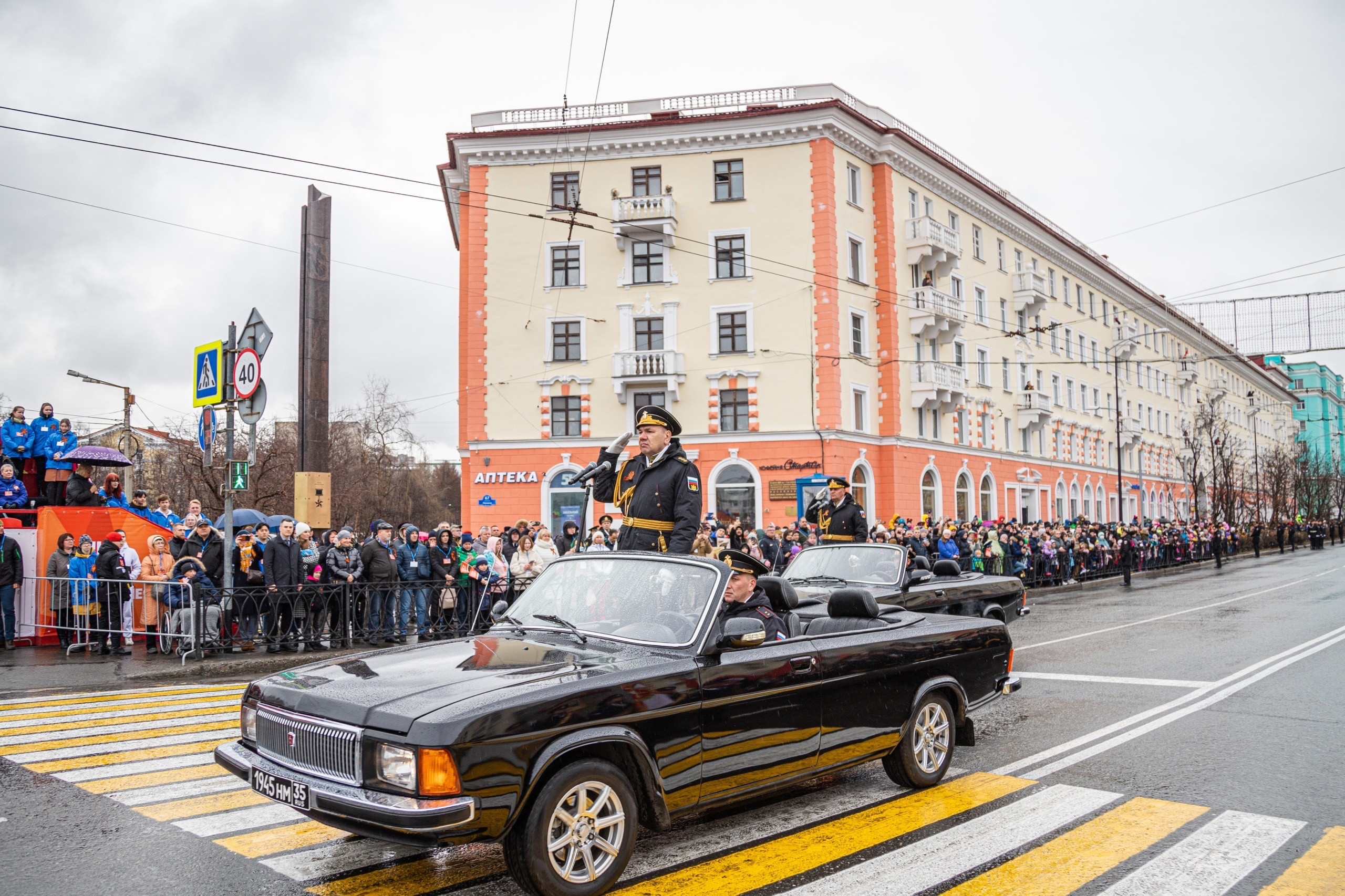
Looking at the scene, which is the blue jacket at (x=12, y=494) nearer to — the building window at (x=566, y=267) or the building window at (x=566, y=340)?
the building window at (x=566, y=340)

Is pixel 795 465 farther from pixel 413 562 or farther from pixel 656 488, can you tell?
pixel 656 488

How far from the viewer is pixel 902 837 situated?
203 inches

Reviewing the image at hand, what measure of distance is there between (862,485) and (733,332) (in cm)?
808

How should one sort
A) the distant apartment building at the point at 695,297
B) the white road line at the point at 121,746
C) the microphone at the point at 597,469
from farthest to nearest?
A: 1. the distant apartment building at the point at 695,297
2. the microphone at the point at 597,469
3. the white road line at the point at 121,746

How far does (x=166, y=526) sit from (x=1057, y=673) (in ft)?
47.5

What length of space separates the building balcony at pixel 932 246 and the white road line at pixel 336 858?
3820cm

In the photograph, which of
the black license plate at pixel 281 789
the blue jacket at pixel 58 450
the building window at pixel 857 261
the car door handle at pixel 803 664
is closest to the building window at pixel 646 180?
the building window at pixel 857 261

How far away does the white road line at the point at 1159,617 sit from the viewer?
13.8m

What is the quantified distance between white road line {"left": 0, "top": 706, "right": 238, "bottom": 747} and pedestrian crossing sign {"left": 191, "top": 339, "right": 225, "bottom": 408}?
218 inches

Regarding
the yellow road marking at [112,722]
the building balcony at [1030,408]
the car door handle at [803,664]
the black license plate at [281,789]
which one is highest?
the building balcony at [1030,408]

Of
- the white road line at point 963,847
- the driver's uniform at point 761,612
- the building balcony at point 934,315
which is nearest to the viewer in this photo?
the white road line at point 963,847

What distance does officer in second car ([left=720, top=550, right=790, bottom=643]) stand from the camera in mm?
5473

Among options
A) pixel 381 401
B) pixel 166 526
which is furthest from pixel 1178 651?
pixel 381 401

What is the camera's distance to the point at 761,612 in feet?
18.9
